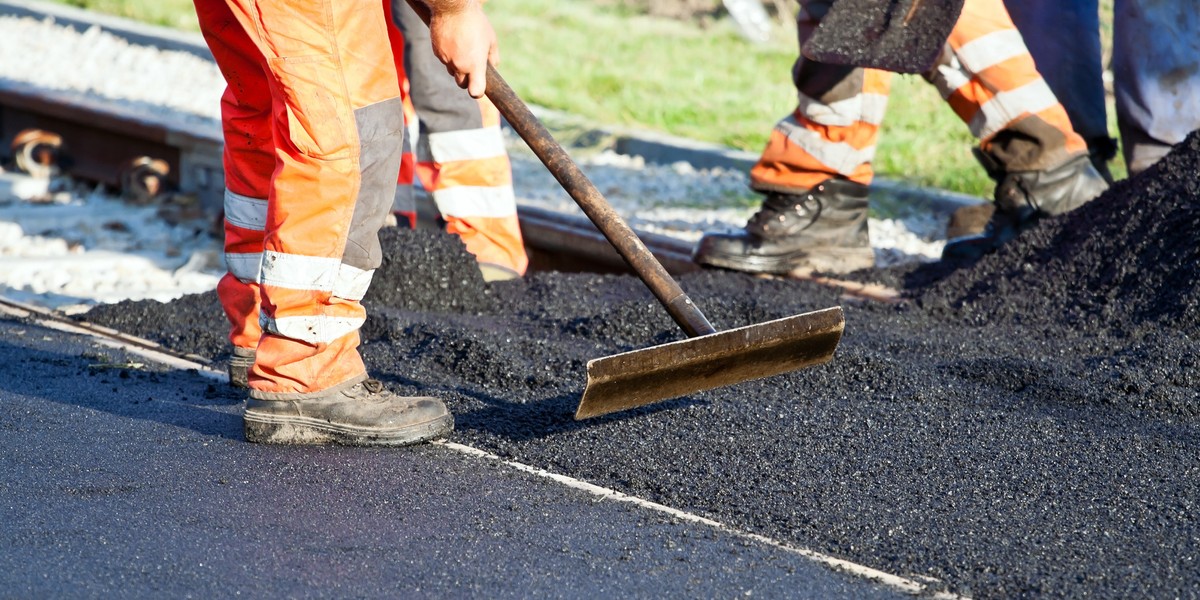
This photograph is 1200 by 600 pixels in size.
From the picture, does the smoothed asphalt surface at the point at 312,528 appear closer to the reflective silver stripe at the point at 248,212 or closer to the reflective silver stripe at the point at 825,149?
the reflective silver stripe at the point at 248,212

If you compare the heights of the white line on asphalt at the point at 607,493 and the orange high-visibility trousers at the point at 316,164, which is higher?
the orange high-visibility trousers at the point at 316,164

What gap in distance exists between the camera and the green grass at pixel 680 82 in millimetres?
7168

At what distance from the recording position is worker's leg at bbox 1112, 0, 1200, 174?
198 inches

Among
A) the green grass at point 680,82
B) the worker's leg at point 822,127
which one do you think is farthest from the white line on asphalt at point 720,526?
the green grass at point 680,82

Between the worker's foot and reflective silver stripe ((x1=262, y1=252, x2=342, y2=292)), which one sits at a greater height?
reflective silver stripe ((x1=262, y1=252, x2=342, y2=292))

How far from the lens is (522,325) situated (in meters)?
4.20

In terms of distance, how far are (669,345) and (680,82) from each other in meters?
6.33

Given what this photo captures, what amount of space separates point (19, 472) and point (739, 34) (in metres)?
8.92

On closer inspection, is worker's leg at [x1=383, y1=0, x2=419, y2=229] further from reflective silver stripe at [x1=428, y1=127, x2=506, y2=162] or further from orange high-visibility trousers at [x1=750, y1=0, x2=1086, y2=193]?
orange high-visibility trousers at [x1=750, y1=0, x2=1086, y2=193]

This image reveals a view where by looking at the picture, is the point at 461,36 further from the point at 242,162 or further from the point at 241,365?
the point at 241,365

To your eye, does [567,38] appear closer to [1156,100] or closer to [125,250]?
[125,250]

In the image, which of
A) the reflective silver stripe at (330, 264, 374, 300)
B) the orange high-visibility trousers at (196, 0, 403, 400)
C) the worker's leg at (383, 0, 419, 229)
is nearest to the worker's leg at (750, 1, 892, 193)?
the worker's leg at (383, 0, 419, 229)

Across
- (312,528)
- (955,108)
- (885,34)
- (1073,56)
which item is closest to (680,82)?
(1073,56)

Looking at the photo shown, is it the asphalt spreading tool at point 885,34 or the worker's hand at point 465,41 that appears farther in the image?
the asphalt spreading tool at point 885,34
